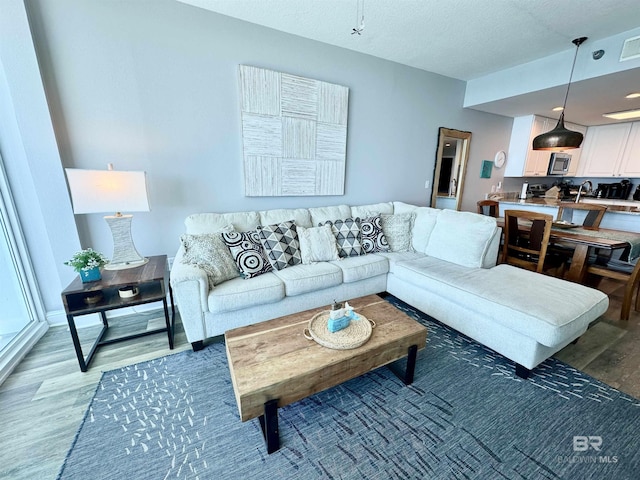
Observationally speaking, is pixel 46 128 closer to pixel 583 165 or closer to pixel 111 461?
pixel 111 461

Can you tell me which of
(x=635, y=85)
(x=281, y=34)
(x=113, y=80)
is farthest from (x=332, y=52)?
(x=635, y=85)

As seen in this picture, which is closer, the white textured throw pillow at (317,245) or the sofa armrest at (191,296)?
the sofa armrest at (191,296)

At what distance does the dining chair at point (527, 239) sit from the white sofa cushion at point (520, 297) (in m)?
0.54

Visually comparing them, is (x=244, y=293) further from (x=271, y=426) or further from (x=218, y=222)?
(x=271, y=426)

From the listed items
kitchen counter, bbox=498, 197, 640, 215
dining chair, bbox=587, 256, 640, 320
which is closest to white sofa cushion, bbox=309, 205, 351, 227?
dining chair, bbox=587, 256, 640, 320

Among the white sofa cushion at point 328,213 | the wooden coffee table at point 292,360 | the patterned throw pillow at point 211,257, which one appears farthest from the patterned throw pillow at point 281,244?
the wooden coffee table at point 292,360

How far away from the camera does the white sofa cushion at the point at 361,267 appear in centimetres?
245

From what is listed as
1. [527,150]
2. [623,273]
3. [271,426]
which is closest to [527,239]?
[623,273]

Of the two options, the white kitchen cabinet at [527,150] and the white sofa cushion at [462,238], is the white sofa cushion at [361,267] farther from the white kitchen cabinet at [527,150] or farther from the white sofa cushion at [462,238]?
the white kitchen cabinet at [527,150]

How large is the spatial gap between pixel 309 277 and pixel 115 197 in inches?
61.7

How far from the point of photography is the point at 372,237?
285cm

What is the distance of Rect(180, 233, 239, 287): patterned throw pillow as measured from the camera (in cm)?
204

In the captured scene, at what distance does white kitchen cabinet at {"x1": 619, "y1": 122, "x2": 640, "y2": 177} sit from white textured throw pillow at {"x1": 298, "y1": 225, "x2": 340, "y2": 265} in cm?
615

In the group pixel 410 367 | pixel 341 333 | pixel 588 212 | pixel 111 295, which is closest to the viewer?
pixel 341 333
